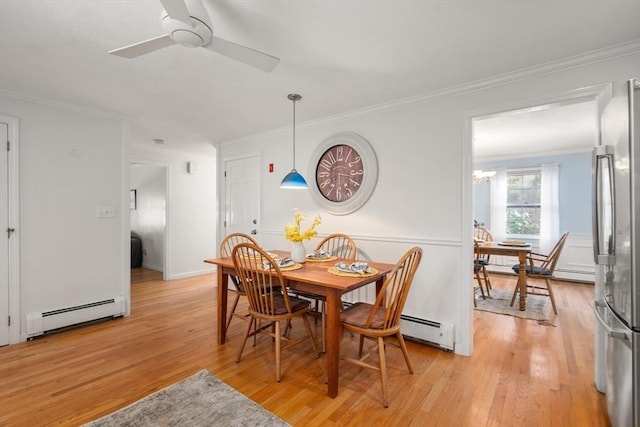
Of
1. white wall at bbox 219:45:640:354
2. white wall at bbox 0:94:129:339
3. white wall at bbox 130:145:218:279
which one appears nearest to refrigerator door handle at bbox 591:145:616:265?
white wall at bbox 219:45:640:354

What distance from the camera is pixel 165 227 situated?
5.21m

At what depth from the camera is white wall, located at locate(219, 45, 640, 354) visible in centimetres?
230

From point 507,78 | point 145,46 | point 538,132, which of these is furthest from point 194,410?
point 538,132

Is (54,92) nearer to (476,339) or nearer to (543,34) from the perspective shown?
(543,34)

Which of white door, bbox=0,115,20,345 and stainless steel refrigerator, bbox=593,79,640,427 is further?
white door, bbox=0,115,20,345

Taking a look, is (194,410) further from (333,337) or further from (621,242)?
(621,242)

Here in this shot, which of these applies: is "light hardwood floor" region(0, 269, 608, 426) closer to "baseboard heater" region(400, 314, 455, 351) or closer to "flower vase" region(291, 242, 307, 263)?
"baseboard heater" region(400, 314, 455, 351)

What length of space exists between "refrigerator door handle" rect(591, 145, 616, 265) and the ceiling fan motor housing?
224 centimetres

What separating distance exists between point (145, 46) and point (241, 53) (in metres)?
0.49

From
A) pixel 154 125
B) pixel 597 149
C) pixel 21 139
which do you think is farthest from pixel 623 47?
pixel 21 139

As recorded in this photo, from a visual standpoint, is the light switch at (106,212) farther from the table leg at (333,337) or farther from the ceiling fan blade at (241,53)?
the table leg at (333,337)

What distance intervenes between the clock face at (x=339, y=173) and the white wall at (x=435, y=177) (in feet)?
0.71

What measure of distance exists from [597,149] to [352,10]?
163 cm

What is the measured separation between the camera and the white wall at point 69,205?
2.85 m
